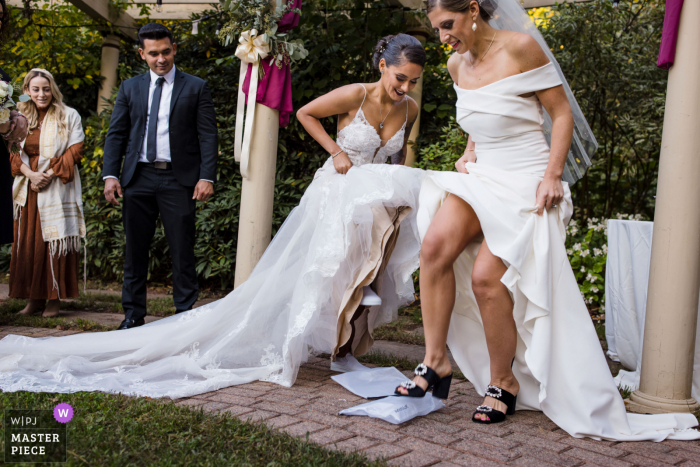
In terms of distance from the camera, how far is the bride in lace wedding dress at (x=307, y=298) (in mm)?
2943

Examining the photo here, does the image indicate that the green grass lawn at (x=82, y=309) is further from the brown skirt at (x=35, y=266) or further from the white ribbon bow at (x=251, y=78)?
the white ribbon bow at (x=251, y=78)

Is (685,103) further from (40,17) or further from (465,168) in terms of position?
(40,17)

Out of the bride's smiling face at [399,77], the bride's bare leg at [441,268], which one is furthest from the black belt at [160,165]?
the bride's bare leg at [441,268]

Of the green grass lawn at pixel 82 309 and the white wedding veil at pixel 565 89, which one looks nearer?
the white wedding veil at pixel 565 89

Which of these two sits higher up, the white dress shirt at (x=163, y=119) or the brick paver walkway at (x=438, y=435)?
the white dress shirt at (x=163, y=119)

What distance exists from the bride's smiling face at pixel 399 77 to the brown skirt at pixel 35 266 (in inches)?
122

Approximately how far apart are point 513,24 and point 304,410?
1.94 metres

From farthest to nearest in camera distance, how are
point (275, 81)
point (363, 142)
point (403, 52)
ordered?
1. point (275, 81)
2. point (363, 142)
3. point (403, 52)

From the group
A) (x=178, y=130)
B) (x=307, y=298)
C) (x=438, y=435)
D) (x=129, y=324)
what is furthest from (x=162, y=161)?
(x=438, y=435)

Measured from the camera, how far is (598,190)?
6855mm

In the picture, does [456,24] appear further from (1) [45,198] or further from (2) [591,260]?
(1) [45,198]

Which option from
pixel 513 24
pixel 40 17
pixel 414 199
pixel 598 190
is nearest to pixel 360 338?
pixel 414 199

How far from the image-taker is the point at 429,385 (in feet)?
8.46

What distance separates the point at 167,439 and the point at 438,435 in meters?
0.99
